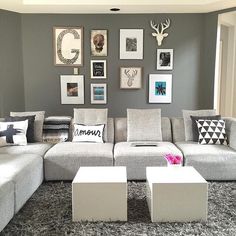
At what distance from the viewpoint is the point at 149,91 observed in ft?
17.8

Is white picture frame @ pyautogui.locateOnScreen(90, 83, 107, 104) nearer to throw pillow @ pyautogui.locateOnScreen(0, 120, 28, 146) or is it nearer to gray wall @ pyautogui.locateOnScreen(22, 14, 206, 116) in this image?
gray wall @ pyautogui.locateOnScreen(22, 14, 206, 116)

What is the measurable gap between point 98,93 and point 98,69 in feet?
1.43

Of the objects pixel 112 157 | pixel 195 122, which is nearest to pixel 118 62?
pixel 195 122

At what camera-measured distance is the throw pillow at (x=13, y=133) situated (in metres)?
3.78

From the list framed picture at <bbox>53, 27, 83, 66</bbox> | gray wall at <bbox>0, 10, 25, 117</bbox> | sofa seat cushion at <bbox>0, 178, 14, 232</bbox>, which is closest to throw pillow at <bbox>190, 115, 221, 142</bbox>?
framed picture at <bbox>53, 27, 83, 66</bbox>

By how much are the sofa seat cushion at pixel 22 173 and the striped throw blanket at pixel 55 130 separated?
751 millimetres

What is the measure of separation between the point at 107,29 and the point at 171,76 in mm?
1426

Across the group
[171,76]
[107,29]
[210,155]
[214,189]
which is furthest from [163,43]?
[214,189]

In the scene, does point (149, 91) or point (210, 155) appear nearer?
point (210, 155)

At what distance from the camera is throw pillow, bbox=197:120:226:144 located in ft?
12.7

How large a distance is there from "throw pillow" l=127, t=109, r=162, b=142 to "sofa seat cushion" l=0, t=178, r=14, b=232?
1.98 m

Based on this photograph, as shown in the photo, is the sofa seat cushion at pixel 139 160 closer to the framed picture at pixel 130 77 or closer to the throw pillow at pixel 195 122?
the throw pillow at pixel 195 122

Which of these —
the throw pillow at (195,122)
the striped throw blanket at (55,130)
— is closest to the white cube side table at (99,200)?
the striped throw blanket at (55,130)

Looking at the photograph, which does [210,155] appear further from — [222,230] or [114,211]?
[114,211]
